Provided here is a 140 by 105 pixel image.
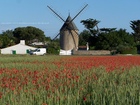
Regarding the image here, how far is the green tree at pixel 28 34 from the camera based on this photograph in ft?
402

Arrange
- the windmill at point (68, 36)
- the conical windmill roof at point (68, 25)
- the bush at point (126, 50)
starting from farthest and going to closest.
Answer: the conical windmill roof at point (68, 25) → the windmill at point (68, 36) → the bush at point (126, 50)

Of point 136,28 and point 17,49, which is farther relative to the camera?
point 136,28

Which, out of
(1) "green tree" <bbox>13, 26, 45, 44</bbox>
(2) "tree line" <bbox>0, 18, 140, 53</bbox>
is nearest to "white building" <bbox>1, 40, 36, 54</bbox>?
(2) "tree line" <bbox>0, 18, 140, 53</bbox>

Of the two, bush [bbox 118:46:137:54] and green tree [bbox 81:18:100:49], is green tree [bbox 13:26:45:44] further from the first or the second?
bush [bbox 118:46:137:54]

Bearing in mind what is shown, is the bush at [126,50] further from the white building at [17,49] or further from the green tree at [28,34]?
the green tree at [28,34]

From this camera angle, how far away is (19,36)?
407ft

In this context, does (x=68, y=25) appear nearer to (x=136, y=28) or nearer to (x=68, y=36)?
(x=68, y=36)

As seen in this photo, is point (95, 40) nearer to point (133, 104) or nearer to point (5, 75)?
point (5, 75)

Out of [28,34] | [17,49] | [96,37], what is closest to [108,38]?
[96,37]

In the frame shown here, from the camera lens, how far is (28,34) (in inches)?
4828

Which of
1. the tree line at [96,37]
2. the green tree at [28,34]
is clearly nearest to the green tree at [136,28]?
the tree line at [96,37]

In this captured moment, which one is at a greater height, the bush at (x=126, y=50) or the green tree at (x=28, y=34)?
the green tree at (x=28, y=34)

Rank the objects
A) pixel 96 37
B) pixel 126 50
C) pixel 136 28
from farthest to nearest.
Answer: pixel 136 28 < pixel 96 37 < pixel 126 50

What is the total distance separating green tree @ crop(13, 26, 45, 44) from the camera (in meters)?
123
